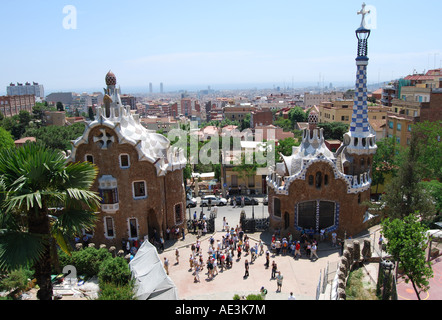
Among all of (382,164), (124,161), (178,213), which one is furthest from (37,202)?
(382,164)

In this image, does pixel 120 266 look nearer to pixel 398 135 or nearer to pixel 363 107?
pixel 363 107

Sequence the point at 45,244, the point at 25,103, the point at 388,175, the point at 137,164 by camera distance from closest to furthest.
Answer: the point at 45,244 → the point at 137,164 → the point at 388,175 → the point at 25,103

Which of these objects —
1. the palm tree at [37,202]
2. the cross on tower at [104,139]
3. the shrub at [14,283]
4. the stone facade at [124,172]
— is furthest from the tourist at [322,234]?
the shrub at [14,283]

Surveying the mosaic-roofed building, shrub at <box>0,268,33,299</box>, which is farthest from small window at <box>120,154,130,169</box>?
the mosaic-roofed building

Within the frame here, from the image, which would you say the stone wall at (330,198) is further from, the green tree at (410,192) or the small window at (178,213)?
the small window at (178,213)

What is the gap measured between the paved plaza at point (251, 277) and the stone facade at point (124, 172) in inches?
129

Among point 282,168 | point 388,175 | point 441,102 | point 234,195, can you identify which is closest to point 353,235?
point 282,168

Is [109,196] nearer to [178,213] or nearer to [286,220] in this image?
[178,213]

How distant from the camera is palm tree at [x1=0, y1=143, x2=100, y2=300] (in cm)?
1279

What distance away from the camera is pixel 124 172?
92.4ft

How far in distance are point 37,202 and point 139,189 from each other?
15982mm

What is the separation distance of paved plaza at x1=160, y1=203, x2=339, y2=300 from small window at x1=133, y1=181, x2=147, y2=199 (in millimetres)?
4487

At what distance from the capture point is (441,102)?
48344mm
